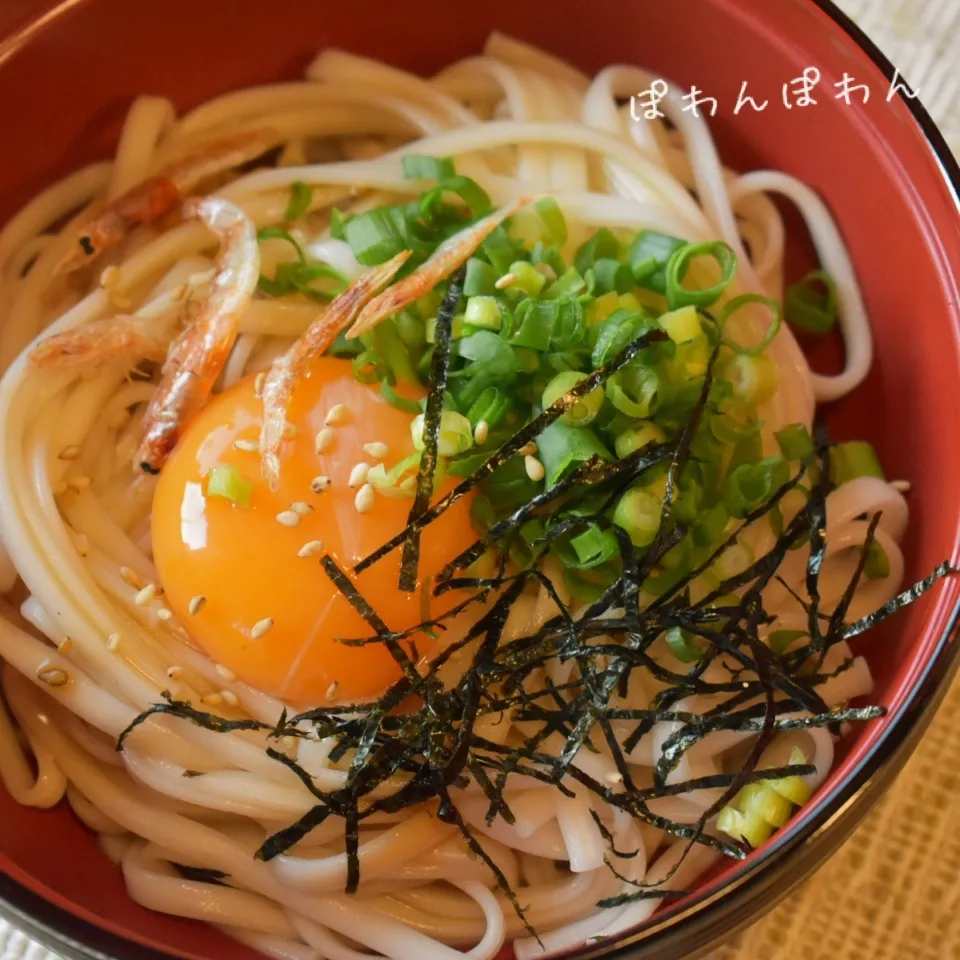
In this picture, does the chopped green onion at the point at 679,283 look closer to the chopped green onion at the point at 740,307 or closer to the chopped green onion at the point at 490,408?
the chopped green onion at the point at 740,307

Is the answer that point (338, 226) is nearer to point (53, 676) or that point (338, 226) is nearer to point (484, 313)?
point (484, 313)

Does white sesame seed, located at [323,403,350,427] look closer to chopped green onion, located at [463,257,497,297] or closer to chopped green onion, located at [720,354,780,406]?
chopped green onion, located at [463,257,497,297]

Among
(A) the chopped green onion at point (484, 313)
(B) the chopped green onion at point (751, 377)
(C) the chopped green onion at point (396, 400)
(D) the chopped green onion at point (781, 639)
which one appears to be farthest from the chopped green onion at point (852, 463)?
(C) the chopped green onion at point (396, 400)

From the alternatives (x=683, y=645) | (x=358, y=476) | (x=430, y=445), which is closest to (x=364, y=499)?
(x=358, y=476)

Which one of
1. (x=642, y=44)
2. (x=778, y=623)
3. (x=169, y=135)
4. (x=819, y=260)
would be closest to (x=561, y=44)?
(x=642, y=44)

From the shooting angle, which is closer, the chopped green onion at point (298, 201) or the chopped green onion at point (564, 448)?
the chopped green onion at point (564, 448)

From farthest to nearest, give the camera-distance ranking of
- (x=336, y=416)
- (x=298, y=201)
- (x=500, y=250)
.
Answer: (x=298, y=201) → (x=500, y=250) → (x=336, y=416)

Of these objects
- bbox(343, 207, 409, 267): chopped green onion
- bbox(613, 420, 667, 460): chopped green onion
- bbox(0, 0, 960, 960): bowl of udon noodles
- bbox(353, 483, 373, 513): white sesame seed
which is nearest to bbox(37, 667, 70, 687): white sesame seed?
bbox(0, 0, 960, 960): bowl of udon noodles
